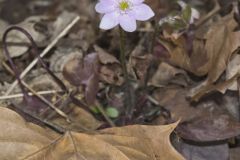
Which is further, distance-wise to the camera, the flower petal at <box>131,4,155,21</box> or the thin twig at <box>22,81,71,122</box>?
the thin twig at <box>22,81,71,122</box>

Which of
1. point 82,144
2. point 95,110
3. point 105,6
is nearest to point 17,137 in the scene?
point 82,144

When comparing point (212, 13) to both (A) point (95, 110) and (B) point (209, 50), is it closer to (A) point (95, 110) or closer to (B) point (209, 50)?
(B) point (209, 50)

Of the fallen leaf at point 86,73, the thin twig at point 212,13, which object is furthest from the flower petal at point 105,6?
the thin twig at point 212,13

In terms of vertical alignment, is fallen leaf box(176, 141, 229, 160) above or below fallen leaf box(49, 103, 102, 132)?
below

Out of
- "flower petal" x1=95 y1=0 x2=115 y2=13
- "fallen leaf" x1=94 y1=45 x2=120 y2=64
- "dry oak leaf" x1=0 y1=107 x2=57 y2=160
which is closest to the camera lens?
"dry oak leaf" x1=0 y1=107 x2=57 y2=160

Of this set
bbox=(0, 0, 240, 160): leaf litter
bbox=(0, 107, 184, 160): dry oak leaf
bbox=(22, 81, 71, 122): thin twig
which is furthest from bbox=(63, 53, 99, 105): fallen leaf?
bbox=(0, 107, 184, 160): dry oak leaf

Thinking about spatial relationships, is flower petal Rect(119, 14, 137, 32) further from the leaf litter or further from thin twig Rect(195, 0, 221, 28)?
thin twig Rect(195, 0, 221, 28)
